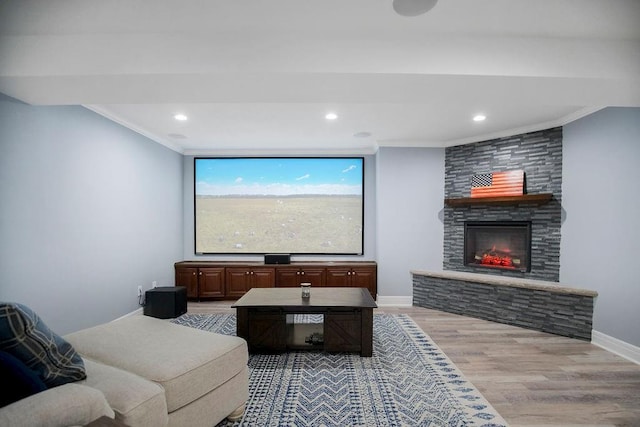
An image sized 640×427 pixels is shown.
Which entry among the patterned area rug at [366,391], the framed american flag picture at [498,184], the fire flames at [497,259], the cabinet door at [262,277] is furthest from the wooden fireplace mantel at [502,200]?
the cabinet door at [262,277]

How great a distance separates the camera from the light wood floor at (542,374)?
2035 mm

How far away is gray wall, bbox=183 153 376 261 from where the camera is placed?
16.9 feet

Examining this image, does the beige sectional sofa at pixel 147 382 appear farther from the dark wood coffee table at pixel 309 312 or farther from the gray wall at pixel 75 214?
the gray wall at pixel 75 214

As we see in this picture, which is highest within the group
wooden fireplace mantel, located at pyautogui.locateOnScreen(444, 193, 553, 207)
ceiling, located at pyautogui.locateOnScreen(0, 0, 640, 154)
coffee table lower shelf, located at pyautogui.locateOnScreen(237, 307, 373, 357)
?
ceiling, located at pyautogui.locateOnScreen(0, 0, 640, 154)

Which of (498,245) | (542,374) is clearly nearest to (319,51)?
(542,374)

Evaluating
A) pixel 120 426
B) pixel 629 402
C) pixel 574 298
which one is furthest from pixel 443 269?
pixel 120 426

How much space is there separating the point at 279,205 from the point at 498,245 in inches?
138

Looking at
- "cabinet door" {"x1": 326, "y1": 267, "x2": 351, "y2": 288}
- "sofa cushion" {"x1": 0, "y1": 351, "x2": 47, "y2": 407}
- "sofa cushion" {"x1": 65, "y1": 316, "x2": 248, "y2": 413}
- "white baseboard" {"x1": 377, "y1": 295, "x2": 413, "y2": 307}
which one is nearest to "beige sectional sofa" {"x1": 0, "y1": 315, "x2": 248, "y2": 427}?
"sofa cushion" {"x1": 65, "y1": 316, "x2": 248, "y2": 413}

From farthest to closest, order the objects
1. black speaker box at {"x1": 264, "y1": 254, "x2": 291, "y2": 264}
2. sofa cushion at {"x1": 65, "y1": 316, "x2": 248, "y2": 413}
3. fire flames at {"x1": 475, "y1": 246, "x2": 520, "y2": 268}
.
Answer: black speaker box at {"x1": 264, "y1": 254, "x2": 291, "y2": 264} < fire flames at {"x1": 475, "y1": 246, "x2": 520, "y2": 268} < sofa cushion at {"x1": 65, "y1": 316, "x2": 248, "y2": 413}

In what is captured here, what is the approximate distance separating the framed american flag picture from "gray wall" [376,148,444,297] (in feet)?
1.69

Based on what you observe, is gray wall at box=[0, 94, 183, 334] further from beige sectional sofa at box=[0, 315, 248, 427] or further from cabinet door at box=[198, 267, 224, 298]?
beige sectional sofa at box=[0, 315, 248, 427]

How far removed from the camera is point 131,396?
4.41 feet

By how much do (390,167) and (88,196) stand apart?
13.1 feet

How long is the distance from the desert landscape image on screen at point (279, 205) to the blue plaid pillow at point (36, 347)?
12.5ft
